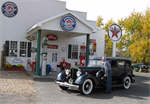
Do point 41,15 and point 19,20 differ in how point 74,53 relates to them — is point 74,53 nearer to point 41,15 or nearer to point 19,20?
point 41,15

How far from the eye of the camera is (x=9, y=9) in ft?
56.5

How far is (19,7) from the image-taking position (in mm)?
17703

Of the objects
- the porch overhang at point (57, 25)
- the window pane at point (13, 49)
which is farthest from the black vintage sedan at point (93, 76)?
the window pane at point (13, 49)

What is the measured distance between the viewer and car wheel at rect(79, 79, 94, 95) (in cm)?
836

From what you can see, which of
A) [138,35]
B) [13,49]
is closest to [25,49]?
[13,49]

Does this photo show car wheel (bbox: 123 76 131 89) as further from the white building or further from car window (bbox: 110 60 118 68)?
the white building

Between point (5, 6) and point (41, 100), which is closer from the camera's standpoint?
point (41, 100)

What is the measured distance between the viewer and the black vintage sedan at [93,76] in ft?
27.9

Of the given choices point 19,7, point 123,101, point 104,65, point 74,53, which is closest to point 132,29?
point 74,53

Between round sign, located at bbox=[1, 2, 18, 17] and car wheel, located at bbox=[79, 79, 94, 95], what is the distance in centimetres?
1153

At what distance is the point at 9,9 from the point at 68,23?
20.6 feet

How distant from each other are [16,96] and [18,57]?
399 inches

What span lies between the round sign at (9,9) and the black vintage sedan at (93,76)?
10.0 meters

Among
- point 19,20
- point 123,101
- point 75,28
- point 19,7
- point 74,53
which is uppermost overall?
point 19,7
